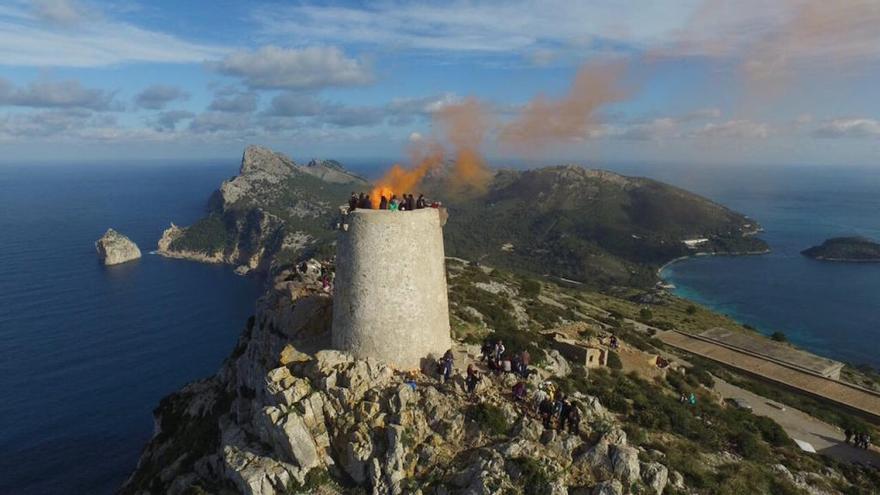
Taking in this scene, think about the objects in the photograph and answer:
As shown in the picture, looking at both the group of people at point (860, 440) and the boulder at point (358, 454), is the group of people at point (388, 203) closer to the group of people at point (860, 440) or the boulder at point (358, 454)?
the boulder at point (358, 454)

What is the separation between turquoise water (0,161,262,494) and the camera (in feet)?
209

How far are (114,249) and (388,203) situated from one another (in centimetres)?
16977

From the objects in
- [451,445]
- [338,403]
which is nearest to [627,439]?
[451,445]

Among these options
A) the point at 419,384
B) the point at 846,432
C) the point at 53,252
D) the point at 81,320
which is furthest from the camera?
the point at 53,252

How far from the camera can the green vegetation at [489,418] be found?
21891mm

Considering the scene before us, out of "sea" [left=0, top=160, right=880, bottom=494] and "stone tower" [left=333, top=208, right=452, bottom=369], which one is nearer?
"stone tower" [left=333, top=208, right=452, bottom=369]

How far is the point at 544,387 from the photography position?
2492cm

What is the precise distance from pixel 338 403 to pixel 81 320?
370 ft

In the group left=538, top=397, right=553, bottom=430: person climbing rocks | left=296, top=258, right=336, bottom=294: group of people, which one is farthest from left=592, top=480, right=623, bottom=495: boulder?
left=296, top=258, right=336, bottom=294: group of people

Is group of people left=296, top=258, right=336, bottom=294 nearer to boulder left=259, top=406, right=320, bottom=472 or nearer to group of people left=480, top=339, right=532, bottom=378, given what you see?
group of people left=480, top=339, right=532, bottom=378

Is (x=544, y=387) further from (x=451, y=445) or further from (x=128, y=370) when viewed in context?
(x=128, y=370)

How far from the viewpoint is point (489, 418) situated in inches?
868

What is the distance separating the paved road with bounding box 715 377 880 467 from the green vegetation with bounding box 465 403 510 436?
67.8 ft

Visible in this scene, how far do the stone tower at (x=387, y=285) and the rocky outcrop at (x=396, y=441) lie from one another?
1.00m
